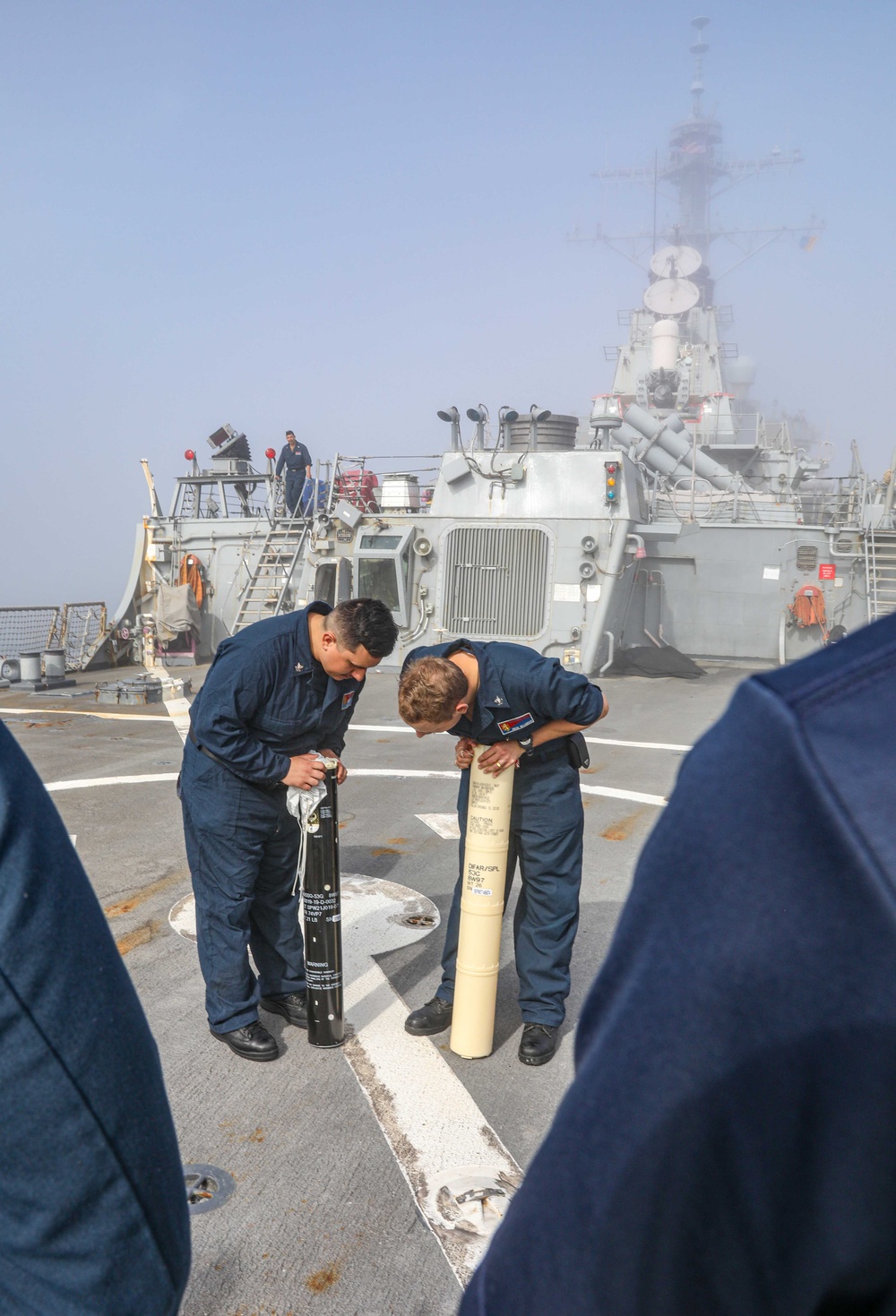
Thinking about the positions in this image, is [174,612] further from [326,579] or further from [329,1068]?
[329,1068]

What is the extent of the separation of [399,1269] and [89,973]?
2.14m

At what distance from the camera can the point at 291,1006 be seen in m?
4.11

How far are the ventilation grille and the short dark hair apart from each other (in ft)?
33.9

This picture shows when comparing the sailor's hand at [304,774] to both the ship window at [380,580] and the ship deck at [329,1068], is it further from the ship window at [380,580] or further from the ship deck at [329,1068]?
the ship window at [380,580]

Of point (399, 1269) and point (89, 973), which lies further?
point (399, 1269)

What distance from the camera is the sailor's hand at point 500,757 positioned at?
3.63 meters

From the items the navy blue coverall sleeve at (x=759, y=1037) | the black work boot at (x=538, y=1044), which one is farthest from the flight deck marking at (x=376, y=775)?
the navy blue coverall sleeve at (x=759, y=1037)

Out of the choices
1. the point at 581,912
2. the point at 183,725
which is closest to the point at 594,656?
the point at 183,725

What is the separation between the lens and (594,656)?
543 inches

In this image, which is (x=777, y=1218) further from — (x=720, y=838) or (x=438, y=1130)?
(x=438, y=1130)

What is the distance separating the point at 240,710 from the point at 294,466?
1394 centimetres

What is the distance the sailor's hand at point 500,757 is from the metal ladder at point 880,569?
13497 millimetres

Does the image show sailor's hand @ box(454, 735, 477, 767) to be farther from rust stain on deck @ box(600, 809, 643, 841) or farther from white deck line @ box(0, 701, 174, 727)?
white deck line @ box(0, 701, 174, 727)

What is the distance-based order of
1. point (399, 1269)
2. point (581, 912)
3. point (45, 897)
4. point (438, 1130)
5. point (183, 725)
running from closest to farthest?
point (45, 897) → point (399, 1269) → point (438, 1130) → point (581, 912) → point (183, 725)
